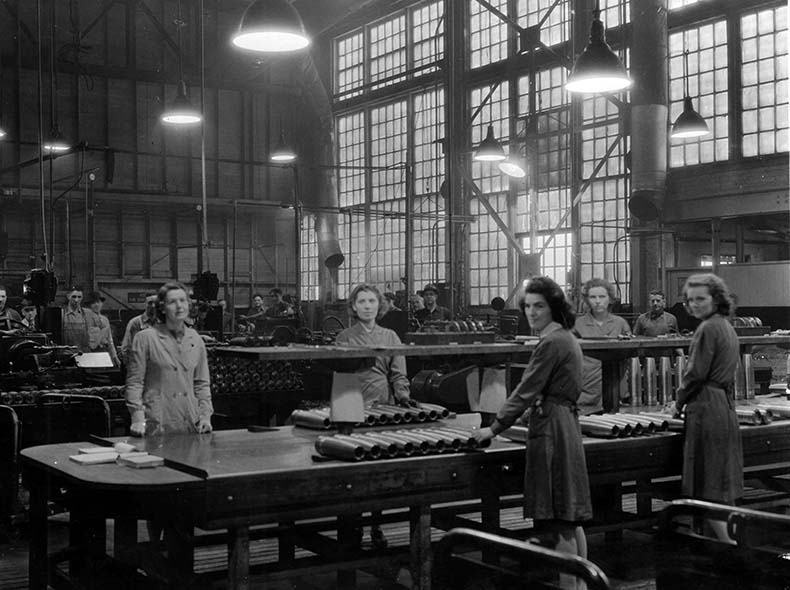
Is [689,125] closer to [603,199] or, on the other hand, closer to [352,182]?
[603,199]

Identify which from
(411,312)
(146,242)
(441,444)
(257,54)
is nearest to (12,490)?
(441,444)

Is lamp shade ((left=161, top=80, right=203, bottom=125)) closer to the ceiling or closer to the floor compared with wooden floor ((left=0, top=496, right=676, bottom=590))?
closer to the ceiling

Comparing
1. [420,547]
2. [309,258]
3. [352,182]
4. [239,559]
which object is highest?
[352,182]

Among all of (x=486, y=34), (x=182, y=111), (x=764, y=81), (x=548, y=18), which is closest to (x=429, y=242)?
(x=486, y=34)

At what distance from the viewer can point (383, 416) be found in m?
4.81

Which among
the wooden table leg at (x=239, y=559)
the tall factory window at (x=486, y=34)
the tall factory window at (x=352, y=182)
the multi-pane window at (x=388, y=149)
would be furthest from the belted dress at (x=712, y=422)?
the tall factory window at (x=352, y=182)

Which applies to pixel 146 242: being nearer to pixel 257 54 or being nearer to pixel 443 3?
pixel 257 54

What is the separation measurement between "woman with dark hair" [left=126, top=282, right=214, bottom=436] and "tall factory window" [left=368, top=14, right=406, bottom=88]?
1554cm

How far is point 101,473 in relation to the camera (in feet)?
11.8

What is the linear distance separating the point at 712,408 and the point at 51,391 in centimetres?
474

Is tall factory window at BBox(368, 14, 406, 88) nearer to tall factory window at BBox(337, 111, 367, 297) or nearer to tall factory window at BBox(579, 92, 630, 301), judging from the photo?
tall factory window at BBox(337, 111, 367, 297)

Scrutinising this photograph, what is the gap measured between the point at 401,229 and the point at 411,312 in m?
8.34

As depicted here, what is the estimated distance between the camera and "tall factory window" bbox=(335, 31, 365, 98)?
21531 mm

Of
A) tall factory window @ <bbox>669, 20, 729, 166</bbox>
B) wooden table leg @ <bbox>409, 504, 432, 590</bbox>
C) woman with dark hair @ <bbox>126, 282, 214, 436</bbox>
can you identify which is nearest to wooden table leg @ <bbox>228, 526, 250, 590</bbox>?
wooden table leg @ <bbox>409, 504, 432, 590</bbox>
